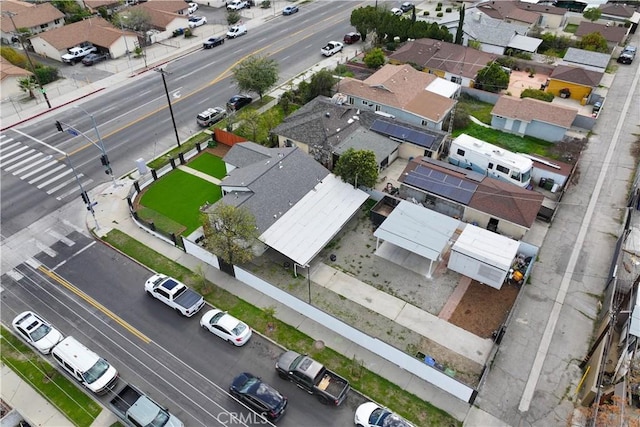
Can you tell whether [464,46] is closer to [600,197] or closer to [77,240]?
[600,197]

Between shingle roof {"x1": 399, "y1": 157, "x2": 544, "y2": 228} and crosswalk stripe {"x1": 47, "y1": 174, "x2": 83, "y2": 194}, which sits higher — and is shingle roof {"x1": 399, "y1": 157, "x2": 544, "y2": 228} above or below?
above

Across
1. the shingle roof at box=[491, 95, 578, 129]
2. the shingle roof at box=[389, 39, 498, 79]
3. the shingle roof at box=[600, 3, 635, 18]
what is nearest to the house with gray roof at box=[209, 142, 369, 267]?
the shingle roof at box=[491, 95, 578, 129]

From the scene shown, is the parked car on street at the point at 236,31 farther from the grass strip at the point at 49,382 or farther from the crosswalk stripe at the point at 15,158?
the grass strip at the point at 49,382

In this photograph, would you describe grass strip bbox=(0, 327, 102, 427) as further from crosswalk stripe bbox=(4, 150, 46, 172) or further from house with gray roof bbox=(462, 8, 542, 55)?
house with gray roof bbox=(462, 8, 542, 55)

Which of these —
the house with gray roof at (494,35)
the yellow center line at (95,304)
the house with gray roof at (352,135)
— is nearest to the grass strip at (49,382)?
the yellow center line at (95,304)

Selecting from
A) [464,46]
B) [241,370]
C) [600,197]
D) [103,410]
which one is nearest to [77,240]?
[103,410]

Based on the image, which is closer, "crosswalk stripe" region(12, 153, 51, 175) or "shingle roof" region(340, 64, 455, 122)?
"crosswalk stripe" region(12, 153, 51, 175)
